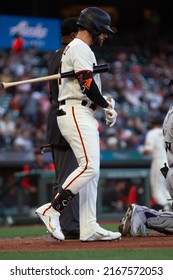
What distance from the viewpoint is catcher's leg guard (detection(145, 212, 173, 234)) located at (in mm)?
7273

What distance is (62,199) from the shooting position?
21.0ft

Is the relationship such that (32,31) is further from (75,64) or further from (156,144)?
(75,64)

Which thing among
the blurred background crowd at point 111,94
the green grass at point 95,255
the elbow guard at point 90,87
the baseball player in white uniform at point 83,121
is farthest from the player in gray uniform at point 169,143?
the blurred background crowd at point 111,94

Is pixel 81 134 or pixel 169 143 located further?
pixel 169 143

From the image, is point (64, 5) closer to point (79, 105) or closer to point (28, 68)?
point (28, 68)

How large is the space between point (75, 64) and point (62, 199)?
3.60ft

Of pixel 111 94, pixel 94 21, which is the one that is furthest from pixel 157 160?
pixel 94 21

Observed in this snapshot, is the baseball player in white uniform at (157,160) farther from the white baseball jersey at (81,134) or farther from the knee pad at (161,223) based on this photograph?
the white baseball jersey at (81,134)

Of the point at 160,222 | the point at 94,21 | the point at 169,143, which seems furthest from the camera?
the point at 169,143

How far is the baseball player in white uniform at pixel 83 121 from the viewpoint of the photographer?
6.34 metres

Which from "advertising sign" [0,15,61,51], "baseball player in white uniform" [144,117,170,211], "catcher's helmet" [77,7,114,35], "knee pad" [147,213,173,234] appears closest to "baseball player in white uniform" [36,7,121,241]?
"catcher's helmet" [77,7,114,35]

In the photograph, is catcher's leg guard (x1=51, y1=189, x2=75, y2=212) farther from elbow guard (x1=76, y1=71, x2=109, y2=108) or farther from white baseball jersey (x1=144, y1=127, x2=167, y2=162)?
white baseball jersey (x1=144, y1=127, x2=167, y2=162)
